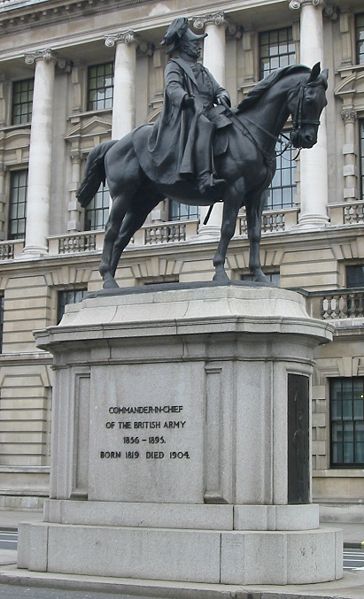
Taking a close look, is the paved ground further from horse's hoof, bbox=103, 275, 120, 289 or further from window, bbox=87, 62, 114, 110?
window, bbox=87, 62, 114, 110

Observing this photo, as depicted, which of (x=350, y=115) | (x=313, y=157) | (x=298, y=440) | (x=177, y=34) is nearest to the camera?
(x=298, y=440)

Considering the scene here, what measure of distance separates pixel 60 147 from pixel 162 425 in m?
37.0

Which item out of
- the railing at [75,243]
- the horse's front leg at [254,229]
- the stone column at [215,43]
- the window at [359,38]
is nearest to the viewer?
the horse's front leg at [254,229]

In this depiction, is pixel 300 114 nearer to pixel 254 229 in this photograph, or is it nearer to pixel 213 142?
pixel 213 142

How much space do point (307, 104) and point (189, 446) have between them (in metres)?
4.65

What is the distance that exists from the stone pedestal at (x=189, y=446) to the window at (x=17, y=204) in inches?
1416

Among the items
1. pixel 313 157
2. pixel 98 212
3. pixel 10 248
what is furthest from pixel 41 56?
pixel 313 157

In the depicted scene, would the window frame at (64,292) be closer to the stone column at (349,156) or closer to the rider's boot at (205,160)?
the stone column at (349,156)

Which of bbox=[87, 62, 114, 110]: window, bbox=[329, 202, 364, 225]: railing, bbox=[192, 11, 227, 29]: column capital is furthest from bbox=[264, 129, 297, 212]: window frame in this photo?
bbox=[87, 62, 114, 110]: window

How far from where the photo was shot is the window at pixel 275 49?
43.5 metres

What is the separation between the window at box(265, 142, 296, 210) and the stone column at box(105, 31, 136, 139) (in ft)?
23.6

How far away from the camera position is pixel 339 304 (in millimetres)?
36250

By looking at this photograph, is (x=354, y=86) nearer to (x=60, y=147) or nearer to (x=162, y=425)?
(x=60, y=147)

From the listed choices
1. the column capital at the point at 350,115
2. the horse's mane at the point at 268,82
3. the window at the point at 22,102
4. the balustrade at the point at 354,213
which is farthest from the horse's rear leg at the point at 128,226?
the window at the point at 22,102
